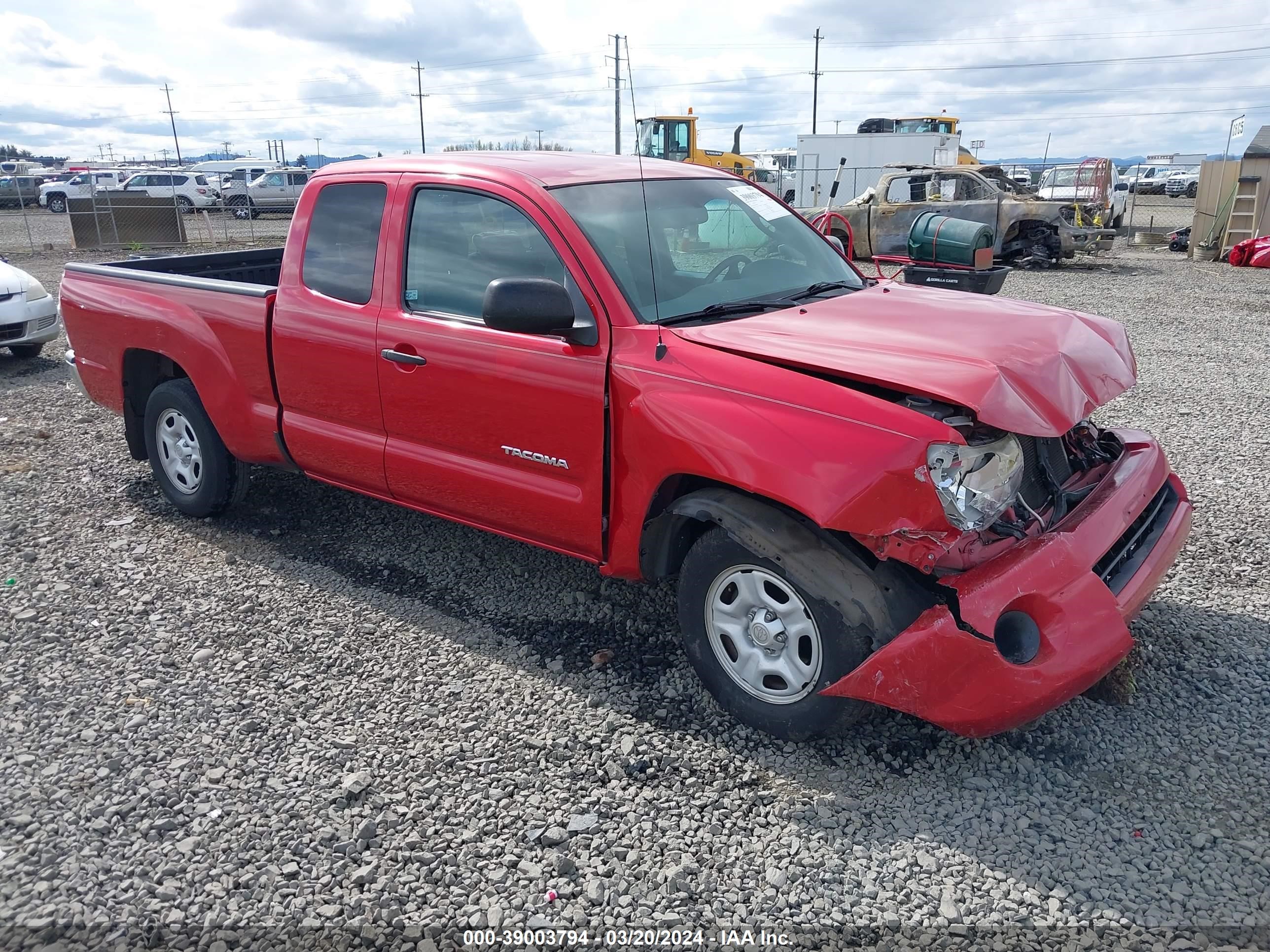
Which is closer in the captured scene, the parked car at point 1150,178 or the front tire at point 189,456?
the front tire at point 189,456

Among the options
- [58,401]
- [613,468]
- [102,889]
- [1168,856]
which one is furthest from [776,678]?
[58,401]

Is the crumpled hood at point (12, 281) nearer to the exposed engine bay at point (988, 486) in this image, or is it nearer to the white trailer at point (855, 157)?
the exposed engine bay at point (988, 486)

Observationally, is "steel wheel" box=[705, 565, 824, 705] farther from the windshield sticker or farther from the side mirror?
the windshield sticker

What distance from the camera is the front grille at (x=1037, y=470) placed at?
3.39m

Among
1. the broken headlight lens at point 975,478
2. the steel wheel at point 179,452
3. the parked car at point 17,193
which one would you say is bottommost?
the parked car at point 17,193

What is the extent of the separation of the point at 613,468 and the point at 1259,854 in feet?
7.66

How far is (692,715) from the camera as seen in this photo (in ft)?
11.7

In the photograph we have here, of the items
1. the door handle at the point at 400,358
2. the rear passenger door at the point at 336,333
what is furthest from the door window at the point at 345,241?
the door handle at the point at 400,358

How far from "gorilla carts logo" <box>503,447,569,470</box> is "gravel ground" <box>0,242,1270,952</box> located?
85 centimetres

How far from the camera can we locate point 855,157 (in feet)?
91.7

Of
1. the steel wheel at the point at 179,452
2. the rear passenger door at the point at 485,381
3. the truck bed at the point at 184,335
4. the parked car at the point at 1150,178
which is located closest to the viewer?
the rear passenger door at the point at 485,381

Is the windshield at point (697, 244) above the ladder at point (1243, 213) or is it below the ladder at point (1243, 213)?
above

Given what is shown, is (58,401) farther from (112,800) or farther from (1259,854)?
(1259,854)

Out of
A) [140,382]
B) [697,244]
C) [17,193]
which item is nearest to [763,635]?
[697,244]
